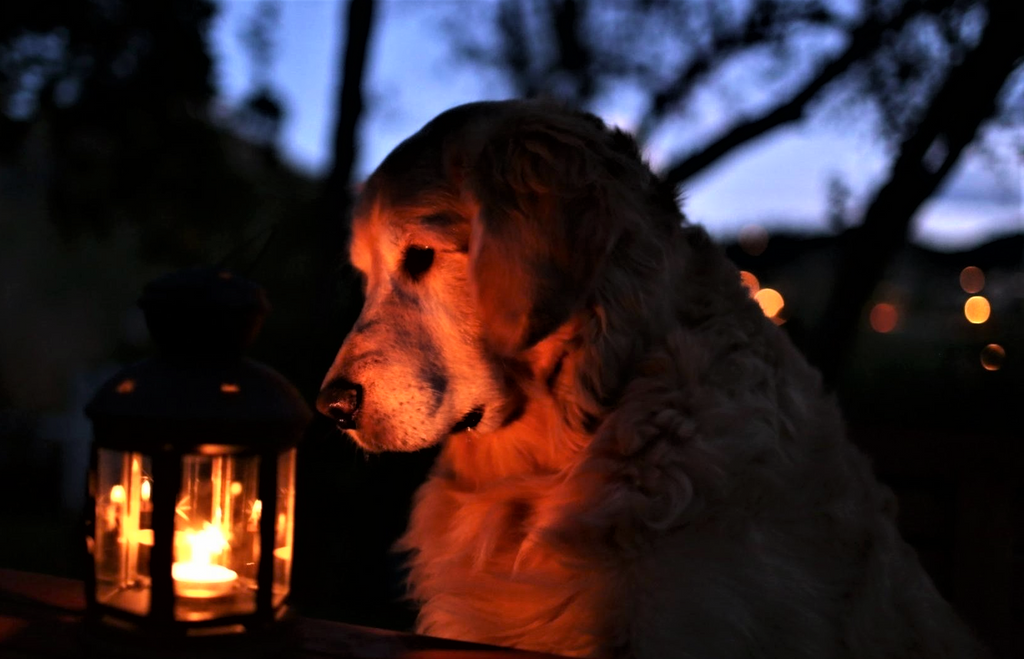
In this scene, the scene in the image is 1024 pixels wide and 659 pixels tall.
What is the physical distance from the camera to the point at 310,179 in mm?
4684

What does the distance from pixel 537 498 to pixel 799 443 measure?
0.55 m

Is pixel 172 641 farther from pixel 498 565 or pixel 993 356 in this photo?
pixel 993 356

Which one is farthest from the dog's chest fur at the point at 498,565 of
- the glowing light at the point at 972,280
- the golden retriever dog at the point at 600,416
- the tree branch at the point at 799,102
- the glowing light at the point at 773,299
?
the glowing light at the point at 972,280

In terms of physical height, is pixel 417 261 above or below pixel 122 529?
above

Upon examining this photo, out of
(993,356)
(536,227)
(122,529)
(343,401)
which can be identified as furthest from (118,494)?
(993,356)

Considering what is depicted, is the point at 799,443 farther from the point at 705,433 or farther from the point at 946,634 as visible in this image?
the point at 946,634

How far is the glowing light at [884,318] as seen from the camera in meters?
4.23

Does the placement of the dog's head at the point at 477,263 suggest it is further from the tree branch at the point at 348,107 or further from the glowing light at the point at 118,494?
the tree branch at the point at 348,107

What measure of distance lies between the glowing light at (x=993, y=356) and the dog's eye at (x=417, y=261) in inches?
114

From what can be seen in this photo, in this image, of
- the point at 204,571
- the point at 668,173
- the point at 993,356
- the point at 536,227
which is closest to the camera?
the point at 204,571

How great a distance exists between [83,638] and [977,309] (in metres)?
3.86

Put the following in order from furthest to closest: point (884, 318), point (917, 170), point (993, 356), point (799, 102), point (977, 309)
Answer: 1. point (884, 318)
2. point (977, 309)
3. point (993, 356)
4. point (799, 102)
5. point (917, 170)

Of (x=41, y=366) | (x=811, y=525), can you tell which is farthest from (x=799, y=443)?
(x=41, y=366)

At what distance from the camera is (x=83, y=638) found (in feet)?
4.11
